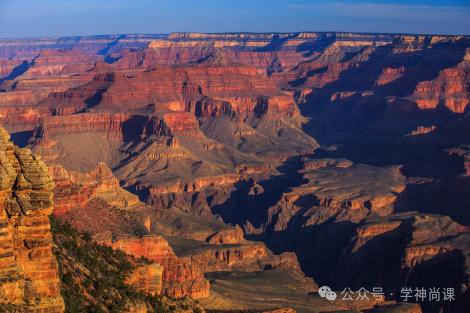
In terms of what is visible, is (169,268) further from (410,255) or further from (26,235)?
(26,235)

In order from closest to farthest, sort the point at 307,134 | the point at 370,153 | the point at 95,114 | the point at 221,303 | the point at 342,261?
the point at 221,303
the point at 342,261
the point at 95,114
the point at 370,153
the point at 307,134

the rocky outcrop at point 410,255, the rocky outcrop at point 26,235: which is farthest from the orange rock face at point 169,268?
the rocky outcrop at point 26,235

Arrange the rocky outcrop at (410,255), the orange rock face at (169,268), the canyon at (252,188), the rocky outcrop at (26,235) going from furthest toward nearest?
1. the rocky outcrop at (410,255)
2. the canyon at (252,188)
3. the orange rock face at (169,268)
4. the rocky outcrop at (26,235)

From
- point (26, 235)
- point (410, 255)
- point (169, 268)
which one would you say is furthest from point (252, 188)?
point (26, 235)

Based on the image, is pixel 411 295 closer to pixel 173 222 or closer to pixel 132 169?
pixel 173 222

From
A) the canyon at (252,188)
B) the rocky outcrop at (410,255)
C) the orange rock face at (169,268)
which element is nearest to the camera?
the orange rock face at (169,268)

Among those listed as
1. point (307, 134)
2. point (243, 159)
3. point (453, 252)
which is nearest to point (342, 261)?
point (453, 252)

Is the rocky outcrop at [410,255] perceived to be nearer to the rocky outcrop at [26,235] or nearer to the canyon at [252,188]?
the canyon at [252,188]
